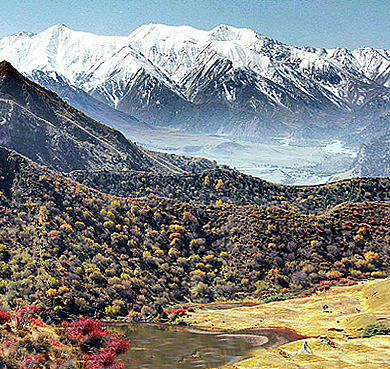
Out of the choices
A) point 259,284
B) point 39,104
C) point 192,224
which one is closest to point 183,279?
point 259,284

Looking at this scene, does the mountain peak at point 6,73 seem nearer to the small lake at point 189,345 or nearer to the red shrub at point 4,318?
the small lake at point 189,345

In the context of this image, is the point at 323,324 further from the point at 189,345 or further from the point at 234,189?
the point at 234,189

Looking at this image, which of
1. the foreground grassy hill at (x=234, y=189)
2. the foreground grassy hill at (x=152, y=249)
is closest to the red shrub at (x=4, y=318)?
Result: the foreground grassy hill at (x=152, y=249)

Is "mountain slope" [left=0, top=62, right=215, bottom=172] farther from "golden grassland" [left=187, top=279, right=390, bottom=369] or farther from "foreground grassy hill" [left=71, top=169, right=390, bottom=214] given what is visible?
"golden grassland" [left=187, top=279, right=390, bottom=369]

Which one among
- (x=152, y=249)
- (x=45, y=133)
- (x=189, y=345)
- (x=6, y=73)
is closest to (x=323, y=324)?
(x=189, y=345)

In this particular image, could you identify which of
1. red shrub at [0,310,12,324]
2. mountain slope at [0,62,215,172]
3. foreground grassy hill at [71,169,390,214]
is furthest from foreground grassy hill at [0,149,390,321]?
mountain slope at [0,62,215,172]

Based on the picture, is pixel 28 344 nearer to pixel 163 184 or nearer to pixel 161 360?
pixel 161 360
